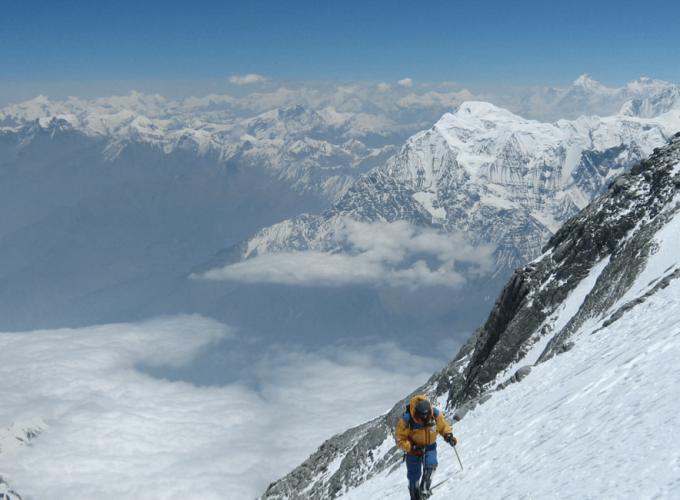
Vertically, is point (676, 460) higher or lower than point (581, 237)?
lower

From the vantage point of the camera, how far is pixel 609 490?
40.0ft

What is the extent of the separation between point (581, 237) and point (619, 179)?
26.1 ft

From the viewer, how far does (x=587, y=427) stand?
17.0 meters

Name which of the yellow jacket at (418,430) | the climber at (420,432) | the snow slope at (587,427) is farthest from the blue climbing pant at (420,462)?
the snow slope at (587,427)

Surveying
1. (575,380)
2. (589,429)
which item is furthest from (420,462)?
(575,380)

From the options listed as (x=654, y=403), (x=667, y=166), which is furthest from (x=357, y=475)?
(x=667, y=166)

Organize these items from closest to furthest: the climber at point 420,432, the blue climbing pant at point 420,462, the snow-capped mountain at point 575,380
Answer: the snow-capped mountain at point 575,380 → the climber at point 420,432 → the blue climbing pant at point 420,462

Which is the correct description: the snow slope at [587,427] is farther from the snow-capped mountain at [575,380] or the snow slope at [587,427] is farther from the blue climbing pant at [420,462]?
the blue climbing pant at [420,462]

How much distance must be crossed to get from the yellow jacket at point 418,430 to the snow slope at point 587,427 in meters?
2.07

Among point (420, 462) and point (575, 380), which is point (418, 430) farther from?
point (575, 380)

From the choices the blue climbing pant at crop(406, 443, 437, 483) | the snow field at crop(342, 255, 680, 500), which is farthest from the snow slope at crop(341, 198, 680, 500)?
the blue climbing pant at crop(406, 443, 437, 483)

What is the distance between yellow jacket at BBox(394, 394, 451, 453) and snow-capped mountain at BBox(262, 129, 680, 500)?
82.6 inches

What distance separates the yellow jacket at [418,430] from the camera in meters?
17.0

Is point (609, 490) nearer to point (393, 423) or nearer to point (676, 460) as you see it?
point (676, 460)
